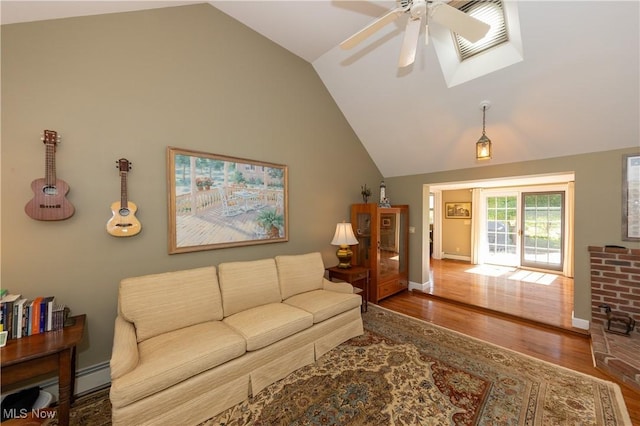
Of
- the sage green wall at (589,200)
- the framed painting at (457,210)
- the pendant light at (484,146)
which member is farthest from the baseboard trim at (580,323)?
the framed painting at (457,210)


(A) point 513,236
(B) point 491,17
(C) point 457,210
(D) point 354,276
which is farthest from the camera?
(C) point 457,210

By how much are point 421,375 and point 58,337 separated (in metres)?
2.65

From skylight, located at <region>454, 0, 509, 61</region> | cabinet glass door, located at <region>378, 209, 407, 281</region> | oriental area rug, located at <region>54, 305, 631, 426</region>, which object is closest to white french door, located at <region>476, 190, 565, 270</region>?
cabinet glass door, located at <region>378, 209, 407, 281</region>

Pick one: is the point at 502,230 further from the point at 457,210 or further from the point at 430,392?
the point at 430,392

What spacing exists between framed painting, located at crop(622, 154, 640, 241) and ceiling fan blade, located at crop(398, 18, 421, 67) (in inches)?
106

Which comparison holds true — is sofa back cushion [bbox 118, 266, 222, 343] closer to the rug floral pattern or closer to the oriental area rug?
the oriental area rug

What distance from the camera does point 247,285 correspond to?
7.84 feet

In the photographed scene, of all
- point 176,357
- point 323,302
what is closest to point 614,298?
point 323,302

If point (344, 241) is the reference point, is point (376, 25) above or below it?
above

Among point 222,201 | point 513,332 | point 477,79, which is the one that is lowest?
point 513,332

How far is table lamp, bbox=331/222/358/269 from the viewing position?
3.37 metres

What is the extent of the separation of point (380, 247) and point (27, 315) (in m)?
3.65

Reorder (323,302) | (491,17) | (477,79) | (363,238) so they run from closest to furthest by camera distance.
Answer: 1. (491,17)
2. (323,302)
3. (477,79)
4. (363,238)

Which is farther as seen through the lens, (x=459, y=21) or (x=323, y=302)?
(x=323, y=302)
